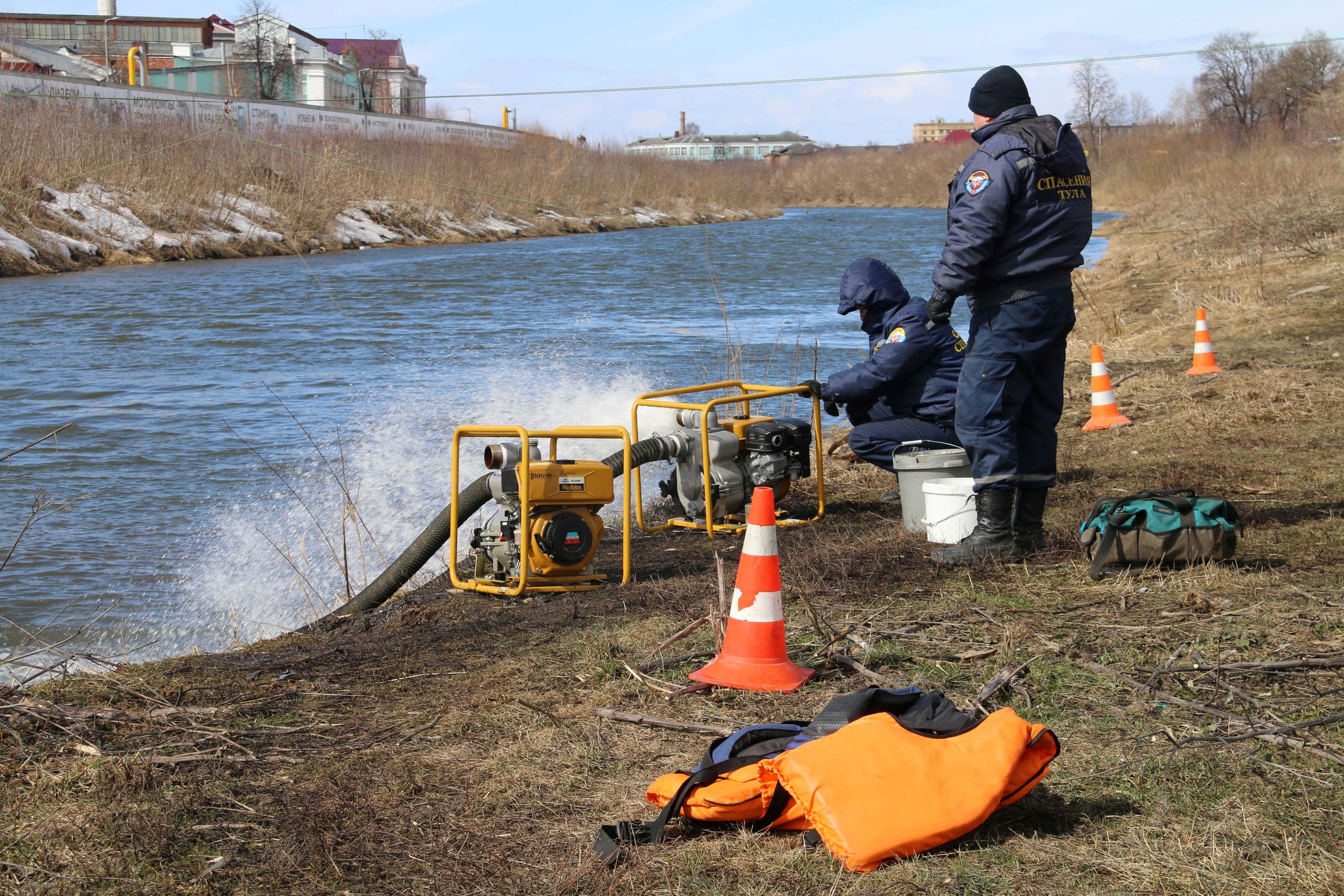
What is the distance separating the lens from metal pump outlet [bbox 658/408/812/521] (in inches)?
274

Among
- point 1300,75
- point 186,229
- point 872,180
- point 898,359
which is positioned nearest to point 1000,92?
point 898,359

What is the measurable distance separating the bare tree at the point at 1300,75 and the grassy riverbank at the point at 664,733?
50782 mm

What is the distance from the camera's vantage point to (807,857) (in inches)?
110

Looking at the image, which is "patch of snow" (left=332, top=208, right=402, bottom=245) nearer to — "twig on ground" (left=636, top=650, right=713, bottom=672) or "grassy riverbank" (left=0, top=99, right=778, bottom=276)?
"grassy riverbank" (left=0, top=99, right=778, bottom=276)

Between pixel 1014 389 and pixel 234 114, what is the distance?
4345 centimetres

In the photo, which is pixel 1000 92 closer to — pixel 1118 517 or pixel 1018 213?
pixel 1018 213

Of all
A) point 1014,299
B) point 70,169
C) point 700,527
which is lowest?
point 700,527

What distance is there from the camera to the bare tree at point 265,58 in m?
70.4

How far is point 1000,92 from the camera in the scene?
531 cm

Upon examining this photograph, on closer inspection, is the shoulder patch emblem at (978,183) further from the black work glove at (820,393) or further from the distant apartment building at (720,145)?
the distant apartment building at (720,145)

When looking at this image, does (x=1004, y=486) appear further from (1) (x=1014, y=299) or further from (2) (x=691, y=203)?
(2) (x=691, y=203)

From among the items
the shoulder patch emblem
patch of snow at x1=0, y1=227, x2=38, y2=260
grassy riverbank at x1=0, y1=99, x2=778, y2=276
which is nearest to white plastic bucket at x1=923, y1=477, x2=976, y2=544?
the shoulder patch emblem

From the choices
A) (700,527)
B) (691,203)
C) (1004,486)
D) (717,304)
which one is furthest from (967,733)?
(691,203)

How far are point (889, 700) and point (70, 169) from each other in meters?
27.8
